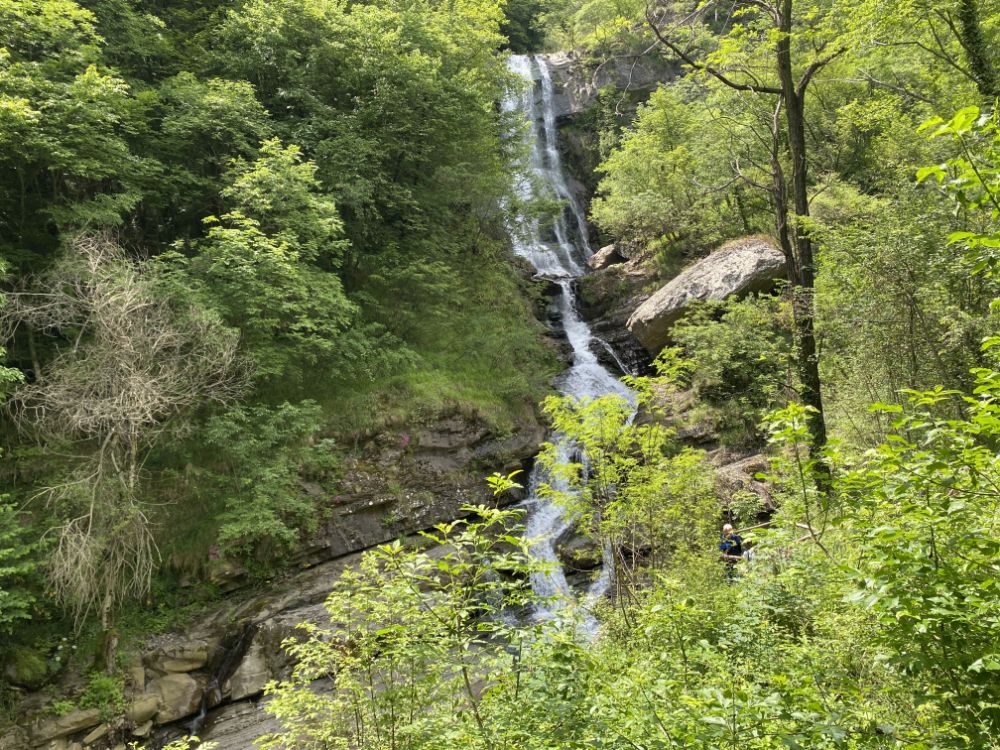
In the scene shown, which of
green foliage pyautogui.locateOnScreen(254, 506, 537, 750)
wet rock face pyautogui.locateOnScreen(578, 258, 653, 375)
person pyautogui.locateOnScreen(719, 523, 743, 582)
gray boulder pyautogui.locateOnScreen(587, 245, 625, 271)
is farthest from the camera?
gray boulder pyautogui.locateOnScreen(587, 245, 625, 271)

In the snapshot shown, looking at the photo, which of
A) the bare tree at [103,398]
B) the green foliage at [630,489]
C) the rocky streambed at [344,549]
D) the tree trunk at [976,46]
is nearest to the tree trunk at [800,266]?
the green foliage at [630,489]

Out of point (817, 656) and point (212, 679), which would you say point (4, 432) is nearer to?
point (212, 679)

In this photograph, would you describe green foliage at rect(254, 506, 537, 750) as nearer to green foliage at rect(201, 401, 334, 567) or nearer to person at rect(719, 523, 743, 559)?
person at rect(719, 523, 743, 559)

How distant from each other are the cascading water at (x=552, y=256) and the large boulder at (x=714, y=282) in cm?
234

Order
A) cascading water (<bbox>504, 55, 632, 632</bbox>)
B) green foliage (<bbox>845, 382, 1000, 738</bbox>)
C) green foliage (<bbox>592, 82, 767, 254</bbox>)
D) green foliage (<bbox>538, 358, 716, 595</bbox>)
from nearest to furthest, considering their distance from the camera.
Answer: green foliage (<bbox>845, 382, 1000, 738</bbox>), green foliage (<bbox>538, 358, 716, 595</bbox>), cascading water (<bbox>504, 55, 632, 632</bbox>), green foliage (<bbox>592, 82, 767, 254</bbox>)

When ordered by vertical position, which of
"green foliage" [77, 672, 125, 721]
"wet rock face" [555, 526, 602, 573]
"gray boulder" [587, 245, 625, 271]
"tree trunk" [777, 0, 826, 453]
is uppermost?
"gray boulder" [587, 245, 625, 271]

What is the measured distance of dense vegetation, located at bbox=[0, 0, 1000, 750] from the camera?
2.92 m

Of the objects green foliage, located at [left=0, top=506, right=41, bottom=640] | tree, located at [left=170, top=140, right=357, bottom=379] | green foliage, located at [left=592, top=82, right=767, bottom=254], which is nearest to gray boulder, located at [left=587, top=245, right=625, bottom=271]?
green foliage, located at [left=592, top=82, right=767, bottom=254]

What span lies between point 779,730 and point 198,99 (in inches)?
590

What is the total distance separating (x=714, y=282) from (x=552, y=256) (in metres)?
12.1

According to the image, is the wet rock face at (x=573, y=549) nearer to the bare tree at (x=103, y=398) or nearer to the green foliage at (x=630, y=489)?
the green foliage at (x=630, y=489)

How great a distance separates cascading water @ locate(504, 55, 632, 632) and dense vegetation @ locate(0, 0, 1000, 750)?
1233 millimetres

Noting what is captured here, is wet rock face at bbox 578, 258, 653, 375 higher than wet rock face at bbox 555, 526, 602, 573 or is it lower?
higher

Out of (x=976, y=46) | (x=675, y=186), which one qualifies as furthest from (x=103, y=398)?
(x=675, y=186)
